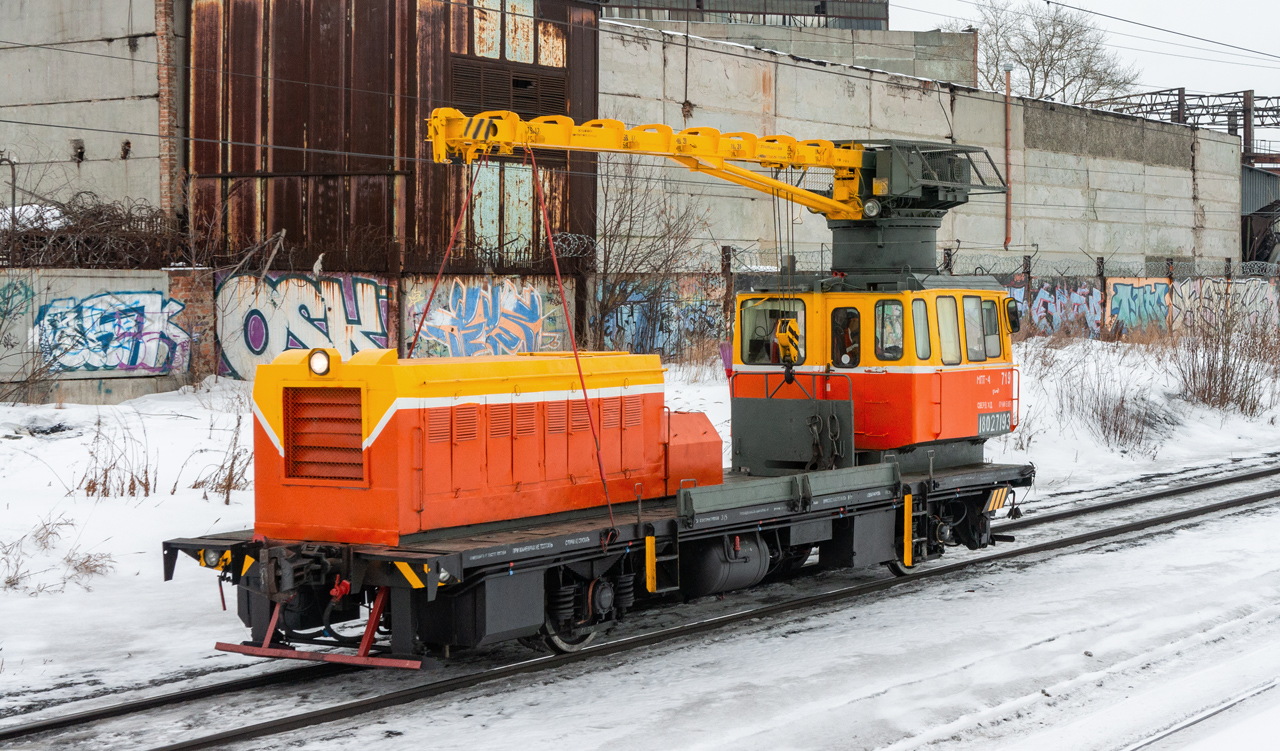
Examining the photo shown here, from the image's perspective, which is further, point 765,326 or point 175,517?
point 175,517

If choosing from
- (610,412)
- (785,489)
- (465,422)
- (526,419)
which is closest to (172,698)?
(465,422)

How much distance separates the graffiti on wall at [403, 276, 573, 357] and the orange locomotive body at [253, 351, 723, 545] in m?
14.5

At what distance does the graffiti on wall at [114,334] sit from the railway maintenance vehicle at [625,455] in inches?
539

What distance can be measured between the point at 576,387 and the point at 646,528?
124cm

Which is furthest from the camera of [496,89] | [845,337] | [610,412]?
[496,89]

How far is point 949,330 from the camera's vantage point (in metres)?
11.3

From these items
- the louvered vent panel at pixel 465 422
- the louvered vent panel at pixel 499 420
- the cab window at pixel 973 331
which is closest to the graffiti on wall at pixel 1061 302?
the cab window at pixel 973 331

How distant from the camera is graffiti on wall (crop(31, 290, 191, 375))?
20359 mm

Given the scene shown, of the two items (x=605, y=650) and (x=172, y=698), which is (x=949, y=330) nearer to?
(x=605, y=650)

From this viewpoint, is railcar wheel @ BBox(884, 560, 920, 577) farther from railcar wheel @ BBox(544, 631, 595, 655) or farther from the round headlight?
the round headlight

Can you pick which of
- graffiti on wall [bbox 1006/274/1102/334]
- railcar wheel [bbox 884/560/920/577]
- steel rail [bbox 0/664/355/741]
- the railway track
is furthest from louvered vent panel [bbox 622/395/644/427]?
graffiti on wall [bbox 1006/274/1102/334]

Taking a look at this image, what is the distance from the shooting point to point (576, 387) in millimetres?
9062

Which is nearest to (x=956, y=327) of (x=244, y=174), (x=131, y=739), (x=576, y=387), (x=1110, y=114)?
(x=576, y=387)

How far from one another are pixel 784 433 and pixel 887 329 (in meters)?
1.36
